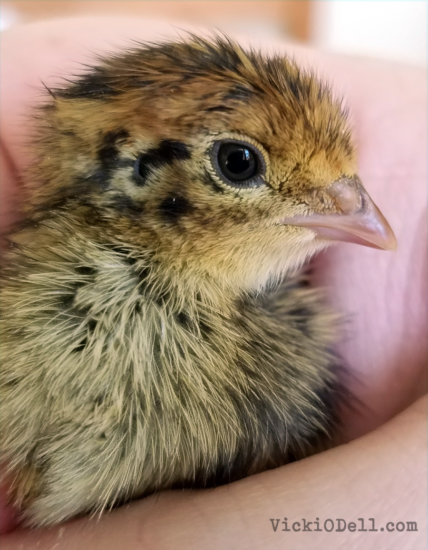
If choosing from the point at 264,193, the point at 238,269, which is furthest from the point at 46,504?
the point at 264,193

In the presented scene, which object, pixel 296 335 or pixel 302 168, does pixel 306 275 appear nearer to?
pixel 296 335

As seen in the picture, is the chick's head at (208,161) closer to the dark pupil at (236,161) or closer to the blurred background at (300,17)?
the dark pupil at (236,161)

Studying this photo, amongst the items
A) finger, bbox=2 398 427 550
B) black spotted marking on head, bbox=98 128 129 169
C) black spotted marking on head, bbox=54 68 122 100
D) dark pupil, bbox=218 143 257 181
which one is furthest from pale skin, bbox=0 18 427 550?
dark pupil, bbox=218 143 257 181

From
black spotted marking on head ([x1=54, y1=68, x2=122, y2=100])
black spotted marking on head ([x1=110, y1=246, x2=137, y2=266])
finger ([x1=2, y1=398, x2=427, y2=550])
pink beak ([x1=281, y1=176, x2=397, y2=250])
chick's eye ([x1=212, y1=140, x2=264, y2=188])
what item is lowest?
finger ([x1=2, y1=398, x2=427, y2=550])

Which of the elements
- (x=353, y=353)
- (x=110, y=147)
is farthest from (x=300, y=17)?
(x=110, y=147)

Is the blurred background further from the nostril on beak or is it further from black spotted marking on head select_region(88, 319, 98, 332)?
black spotted marking on head select_region(88, 319, 98, 332)

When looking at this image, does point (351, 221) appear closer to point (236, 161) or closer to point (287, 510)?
point (236, 161)

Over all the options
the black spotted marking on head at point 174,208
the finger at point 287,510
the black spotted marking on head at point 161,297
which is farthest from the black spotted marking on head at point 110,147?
the finger at point 287,510
